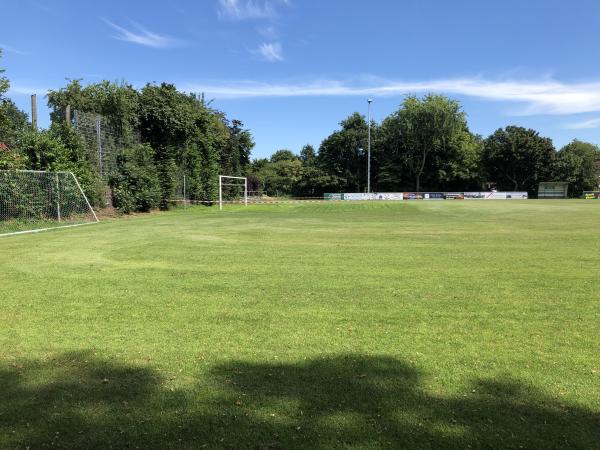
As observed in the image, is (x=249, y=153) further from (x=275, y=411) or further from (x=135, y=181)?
(x=275, y=411)

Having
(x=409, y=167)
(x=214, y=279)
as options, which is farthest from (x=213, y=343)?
(x=409, y=167)

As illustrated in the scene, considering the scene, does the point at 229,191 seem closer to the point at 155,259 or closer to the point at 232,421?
the point at 155,259

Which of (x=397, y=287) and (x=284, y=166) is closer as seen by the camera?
(x=397, y=287)

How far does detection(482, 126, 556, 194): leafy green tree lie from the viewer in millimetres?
76562

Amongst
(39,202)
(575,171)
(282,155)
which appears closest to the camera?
(39,202)

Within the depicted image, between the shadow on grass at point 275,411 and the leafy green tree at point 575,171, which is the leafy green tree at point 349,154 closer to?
the leafy green tree at point 575,171

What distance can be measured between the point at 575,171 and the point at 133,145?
73619 millimetres

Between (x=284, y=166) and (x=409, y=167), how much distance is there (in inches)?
1061

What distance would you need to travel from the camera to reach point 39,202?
1841cm

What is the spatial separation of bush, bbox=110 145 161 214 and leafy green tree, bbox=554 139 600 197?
230ft

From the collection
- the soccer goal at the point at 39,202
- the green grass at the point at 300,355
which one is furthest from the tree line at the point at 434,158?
the green grass at the point at 300,355

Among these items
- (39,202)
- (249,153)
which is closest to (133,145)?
(39,202)

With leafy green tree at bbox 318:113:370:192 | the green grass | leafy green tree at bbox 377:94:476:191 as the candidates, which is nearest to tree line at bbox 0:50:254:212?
the green grass

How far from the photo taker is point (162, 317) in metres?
5.52
